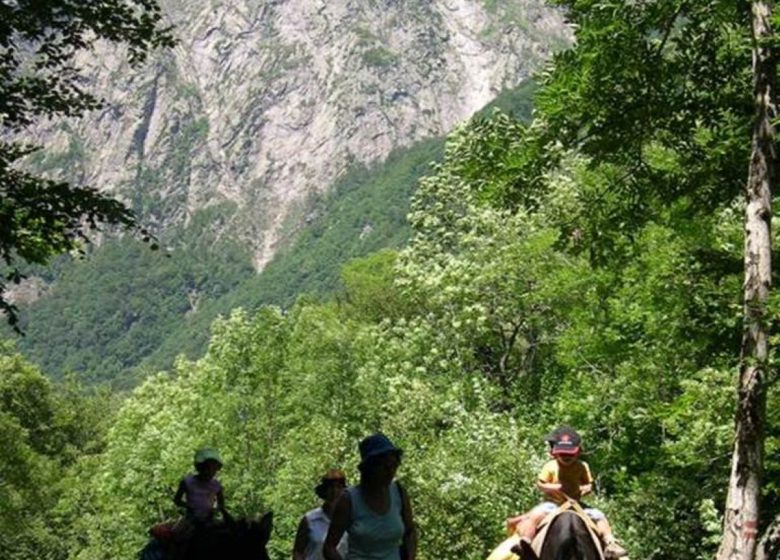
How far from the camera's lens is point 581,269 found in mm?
25375

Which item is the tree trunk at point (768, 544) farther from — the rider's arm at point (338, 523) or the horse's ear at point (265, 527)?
the horse's ear at point (265, 527)

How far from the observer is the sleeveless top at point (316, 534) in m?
8.61

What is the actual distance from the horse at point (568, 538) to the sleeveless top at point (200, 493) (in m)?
4.58

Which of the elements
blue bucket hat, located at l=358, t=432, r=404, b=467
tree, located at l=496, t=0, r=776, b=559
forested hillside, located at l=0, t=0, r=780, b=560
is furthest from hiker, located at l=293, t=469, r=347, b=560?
tree, located at l=496, t=0, r=776, b=559

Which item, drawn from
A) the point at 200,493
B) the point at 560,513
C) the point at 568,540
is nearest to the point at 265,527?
the point at 568,540

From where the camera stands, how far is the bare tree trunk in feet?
27.2

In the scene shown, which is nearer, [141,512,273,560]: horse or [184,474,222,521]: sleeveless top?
[141,512,273,560]: horse

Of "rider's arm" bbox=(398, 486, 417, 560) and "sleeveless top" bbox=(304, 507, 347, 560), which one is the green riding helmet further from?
"rider's arm" bbox=(398, 486, 417, 560)

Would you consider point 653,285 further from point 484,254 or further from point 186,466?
point 186,466

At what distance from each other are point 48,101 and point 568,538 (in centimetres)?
738

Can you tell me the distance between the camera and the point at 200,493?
11.1 meters

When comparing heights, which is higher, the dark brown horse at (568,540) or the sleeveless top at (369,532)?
the sleeveless top at (369,532)

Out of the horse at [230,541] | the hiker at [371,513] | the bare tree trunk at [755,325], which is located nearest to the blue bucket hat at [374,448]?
the hiker at [371,513]

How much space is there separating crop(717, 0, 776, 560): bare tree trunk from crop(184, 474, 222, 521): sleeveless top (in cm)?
578
